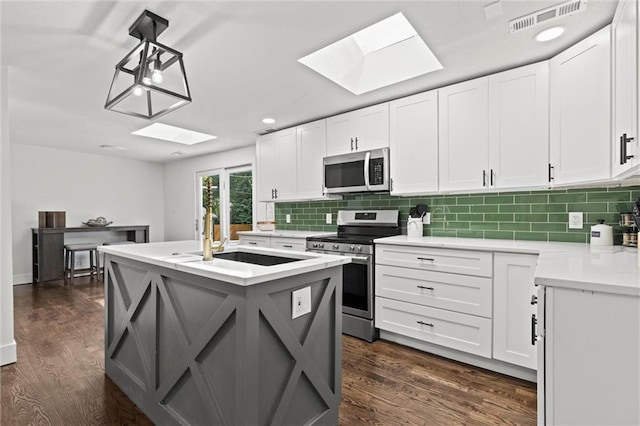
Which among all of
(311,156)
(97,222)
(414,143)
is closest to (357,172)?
(414,143)

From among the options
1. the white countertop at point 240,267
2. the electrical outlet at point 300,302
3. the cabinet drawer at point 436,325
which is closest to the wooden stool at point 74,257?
the white countertop at point 240,267

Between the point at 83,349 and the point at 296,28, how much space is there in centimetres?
314

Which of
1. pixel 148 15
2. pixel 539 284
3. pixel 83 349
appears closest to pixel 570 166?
pixel 539 284

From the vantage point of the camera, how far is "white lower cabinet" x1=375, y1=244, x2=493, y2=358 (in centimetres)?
241

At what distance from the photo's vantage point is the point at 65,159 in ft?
18.9

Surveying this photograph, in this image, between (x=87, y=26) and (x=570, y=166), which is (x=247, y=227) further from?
(x=570, y=166)

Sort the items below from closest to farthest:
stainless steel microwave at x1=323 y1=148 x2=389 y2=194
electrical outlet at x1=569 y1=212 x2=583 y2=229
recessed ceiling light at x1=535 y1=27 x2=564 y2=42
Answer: recessed ceiling light at x1=535 y1=27 x2=564 y2=42
electrical outlet at x1=569 y1=212 x2=583 y2=229
stainless steel microwave at x1=323 y1=148 x2=389 y2=194

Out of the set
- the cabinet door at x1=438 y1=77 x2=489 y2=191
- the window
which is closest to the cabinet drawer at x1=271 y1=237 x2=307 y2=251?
the window

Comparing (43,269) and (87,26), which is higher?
(87,26)

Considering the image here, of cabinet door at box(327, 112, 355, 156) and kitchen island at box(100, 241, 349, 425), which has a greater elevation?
cabinet door at box(327, 112, 355, 156)

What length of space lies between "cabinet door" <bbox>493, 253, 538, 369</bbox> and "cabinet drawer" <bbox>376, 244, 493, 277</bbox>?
9 cm

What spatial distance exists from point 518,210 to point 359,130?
1.68 meters

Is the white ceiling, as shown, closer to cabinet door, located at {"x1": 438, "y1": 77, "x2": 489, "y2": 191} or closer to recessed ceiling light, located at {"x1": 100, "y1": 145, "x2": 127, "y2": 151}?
cabinet door, located at {"x1": 438, "y1": 77, "x2": 489, "y2": 191}

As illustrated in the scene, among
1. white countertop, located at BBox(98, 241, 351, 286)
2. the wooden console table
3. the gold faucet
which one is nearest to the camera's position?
white countertop, located at BBox(98, 241, 351, 286)
